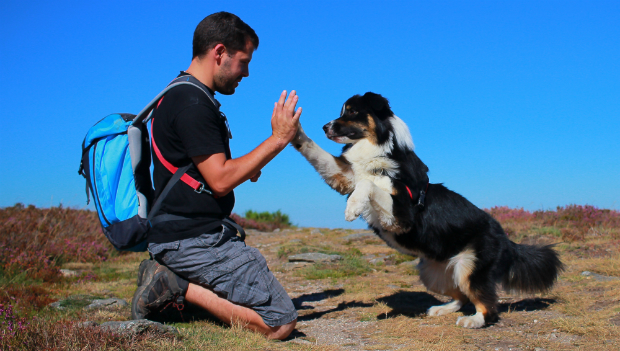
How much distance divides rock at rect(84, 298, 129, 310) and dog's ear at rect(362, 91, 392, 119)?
3.37 m

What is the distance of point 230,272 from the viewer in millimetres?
3217

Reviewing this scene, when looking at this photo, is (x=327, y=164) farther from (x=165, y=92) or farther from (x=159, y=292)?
(x=159, y=292)

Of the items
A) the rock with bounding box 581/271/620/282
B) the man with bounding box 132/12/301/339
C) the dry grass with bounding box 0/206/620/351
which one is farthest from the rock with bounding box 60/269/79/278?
the rock with bounding box 581/271/620/282

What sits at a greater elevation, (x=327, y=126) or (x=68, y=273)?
(x=327, y=126)

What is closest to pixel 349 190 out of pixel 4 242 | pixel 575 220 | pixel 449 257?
pixel 449 257

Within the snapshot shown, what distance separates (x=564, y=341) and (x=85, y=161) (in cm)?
404


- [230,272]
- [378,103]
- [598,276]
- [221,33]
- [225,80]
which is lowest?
[598,276]

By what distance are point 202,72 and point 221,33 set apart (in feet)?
1.19

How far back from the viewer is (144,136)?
3557 mm

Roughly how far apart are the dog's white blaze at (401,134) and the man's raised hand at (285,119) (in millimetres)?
1440

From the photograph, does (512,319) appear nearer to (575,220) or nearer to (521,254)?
(521,254)

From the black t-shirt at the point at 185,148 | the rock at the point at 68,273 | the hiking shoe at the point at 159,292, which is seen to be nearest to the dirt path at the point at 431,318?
the hiking shoe at the point at 159,292

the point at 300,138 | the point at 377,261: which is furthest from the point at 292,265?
the point at 300,138

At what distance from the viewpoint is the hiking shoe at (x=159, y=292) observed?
3.35m
